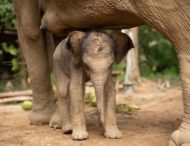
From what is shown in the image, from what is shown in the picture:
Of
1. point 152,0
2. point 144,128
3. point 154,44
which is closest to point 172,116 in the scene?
point 144,128

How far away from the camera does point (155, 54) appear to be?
1301 centimetres

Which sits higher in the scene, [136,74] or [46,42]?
[46,42]

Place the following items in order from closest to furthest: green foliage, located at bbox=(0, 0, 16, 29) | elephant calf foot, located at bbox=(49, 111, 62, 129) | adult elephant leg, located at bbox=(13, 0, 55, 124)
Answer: elephant calf foot, located at bbox=(49, 111, 62, 129) → adult elephant leg, located at bbox=(13, 0, 55, 124) → green foliage, located at bbox=(0, 0, 16, 29)

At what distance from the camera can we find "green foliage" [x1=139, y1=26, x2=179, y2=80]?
41.0 feet

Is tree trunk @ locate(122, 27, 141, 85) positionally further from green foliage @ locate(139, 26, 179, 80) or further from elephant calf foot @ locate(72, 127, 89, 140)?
elephant calf foot @ locate(72, 127, 89, 140)

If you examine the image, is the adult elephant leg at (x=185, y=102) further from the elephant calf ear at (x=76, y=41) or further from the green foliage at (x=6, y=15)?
the green foliage at (x=6, y=15)

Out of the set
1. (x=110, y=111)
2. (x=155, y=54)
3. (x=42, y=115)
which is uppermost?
(x=110, y=111)

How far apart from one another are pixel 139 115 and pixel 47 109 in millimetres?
1116

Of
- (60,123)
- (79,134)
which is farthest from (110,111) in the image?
(60,123)

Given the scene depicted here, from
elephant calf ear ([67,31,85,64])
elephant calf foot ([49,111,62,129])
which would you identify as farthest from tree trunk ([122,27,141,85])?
elephant calf ear ([67,31,85,64])

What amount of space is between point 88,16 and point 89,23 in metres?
0.10

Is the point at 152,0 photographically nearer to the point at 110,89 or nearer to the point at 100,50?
the point at 100,50

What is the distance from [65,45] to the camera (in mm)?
4027

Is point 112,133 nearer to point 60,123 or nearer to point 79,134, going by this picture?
point 79,134
